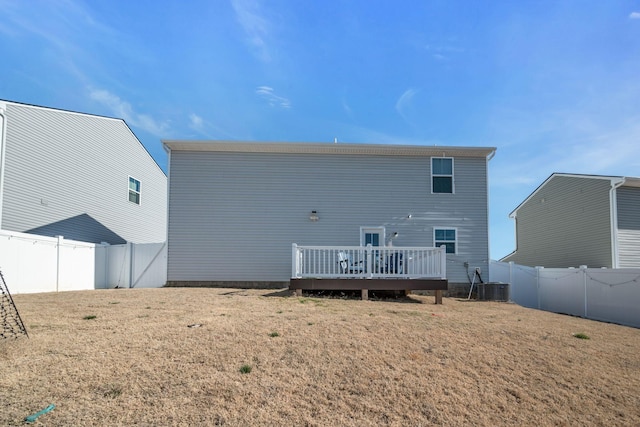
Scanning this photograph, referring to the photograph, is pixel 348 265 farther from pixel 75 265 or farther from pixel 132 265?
pixel 75 265

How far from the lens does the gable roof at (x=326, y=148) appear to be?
41.5 ft

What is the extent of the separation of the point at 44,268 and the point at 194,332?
770 centimetres

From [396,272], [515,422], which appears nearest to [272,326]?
[515,422]

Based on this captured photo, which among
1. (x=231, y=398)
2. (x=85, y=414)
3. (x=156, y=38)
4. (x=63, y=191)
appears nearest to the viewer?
(x=85, y=414)

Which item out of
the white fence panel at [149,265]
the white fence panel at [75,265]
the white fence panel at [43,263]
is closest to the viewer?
the white fence panel at [43,263]

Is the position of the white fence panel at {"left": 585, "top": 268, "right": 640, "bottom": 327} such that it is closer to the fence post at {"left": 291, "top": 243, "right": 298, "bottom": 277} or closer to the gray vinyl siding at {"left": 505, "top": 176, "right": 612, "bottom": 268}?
the gray vinyl siding at {"left": 505, "top": 176, "right": 612, "bottom": 268}

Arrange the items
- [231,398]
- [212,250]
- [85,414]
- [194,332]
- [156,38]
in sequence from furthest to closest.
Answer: [212,250] < [156,38] < [194,332] < [231,398] < [85,414]

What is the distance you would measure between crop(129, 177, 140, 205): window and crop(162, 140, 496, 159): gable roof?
5681mm

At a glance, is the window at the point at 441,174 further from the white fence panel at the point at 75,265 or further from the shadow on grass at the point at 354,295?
the white fence panel at the point at 75,265

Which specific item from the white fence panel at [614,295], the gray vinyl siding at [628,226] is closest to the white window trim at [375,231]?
the white fence panel at [614,295]

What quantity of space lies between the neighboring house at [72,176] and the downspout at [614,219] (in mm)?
19068

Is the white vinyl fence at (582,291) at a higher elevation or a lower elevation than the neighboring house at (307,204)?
lower

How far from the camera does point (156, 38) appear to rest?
10.2 meters

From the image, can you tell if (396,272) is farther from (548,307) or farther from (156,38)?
(156,38)
